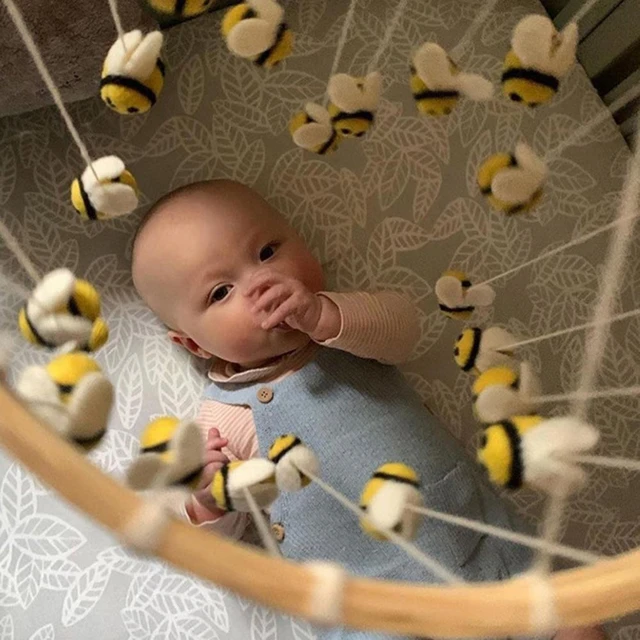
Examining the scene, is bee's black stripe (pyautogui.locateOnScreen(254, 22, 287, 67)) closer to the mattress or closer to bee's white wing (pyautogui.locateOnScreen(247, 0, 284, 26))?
bee's white wing (pyautogui.locateOnScreen(247, 0, 284, 26))

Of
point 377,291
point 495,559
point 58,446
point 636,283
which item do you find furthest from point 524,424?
point 636,283

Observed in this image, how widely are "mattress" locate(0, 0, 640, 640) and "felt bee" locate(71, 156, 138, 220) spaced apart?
0.30 metres

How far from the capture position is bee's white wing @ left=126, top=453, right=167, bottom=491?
0.43 meters

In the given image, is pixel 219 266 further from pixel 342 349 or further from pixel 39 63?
pixel 39 63

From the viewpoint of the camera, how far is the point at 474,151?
3.14ft

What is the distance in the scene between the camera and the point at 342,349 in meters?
0.80

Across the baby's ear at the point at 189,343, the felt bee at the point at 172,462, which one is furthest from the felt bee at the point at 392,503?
the baby's ear at the point at 189,343

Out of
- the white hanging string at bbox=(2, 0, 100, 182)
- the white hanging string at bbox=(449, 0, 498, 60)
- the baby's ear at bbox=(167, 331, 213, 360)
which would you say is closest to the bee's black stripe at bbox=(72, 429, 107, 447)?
the white hanging string at bbox=(2, 0, 100, 182)

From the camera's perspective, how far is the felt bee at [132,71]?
0.57 m

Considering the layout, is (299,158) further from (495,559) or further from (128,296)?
(495,559)

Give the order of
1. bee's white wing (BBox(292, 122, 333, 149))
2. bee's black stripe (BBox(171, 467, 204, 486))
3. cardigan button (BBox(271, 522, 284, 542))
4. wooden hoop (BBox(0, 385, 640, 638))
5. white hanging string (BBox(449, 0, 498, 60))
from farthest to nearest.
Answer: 1. white hanging string (BBox(449, 0, 498, 60))
2. cardigan button (BBox(271, 522, 284, 542))
3. bee's white wing (BBox(292, 122, 333, 149))
4. bee's black stripe (BBox(171, 467, 204, 486))
5. wooden hoop (BBox(0, 385, 640, 638))

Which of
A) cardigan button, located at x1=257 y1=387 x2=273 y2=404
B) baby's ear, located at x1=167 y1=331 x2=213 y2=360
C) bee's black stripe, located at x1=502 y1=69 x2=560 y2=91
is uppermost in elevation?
bee's black stripe, located at x1=502 y1=69 x2=560 y2=91

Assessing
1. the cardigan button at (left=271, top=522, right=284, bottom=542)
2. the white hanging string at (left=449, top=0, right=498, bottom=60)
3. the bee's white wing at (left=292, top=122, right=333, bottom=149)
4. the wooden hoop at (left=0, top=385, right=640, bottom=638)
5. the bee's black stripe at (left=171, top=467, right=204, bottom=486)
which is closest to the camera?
the wooden hoop at (left=0, top=385, right=640, bottom=638)

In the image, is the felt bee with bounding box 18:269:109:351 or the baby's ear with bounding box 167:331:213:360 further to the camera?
the baby's ear with bounding box 167:331:213:360
